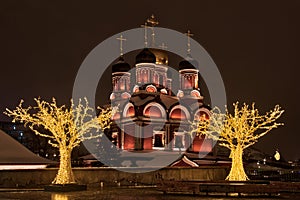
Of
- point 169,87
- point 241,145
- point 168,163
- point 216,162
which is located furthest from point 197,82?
point 241,145

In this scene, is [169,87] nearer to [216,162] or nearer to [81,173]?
[216,162]

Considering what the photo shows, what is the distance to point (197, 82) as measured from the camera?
192ft

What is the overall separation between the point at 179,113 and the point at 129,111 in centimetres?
606

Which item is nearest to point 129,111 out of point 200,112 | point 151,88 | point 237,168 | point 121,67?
point 151,88

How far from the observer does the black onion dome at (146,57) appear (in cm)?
5469

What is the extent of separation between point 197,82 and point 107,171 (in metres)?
32.9

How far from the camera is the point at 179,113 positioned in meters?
53.5

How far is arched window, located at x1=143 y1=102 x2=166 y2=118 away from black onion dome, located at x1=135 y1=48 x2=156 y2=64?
20.1 ft

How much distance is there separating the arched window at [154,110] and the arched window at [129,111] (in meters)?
1.44

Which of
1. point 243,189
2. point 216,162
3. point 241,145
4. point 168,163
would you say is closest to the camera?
point 243,189

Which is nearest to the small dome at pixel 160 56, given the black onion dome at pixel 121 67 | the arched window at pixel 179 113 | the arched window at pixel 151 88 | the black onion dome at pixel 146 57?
the black onion dome at pixel 146 57

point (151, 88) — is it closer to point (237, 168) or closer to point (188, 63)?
point (188, 63)

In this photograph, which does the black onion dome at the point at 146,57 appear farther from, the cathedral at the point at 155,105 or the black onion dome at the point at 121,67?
the black onion dome at the point at 121,67

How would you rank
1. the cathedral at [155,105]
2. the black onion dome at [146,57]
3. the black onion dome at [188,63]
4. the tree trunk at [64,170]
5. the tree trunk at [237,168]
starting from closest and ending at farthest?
1. the tree trunk at [64,170]
2. the tree trunk at [237,168]
3. the cathedral at [155,105]
4. the black onion dome at [146,57]
5. the black onion dome at [188,63]
